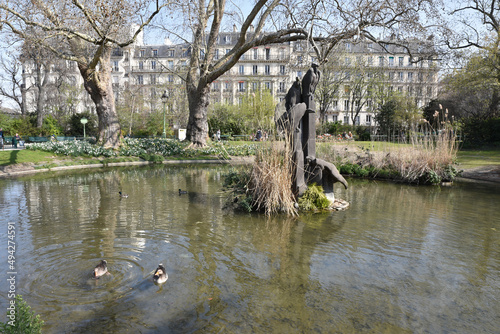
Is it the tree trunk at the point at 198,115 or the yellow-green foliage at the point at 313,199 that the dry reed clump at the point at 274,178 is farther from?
the tree trunk at the point at 198,115

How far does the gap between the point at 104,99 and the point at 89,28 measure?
15.4ft

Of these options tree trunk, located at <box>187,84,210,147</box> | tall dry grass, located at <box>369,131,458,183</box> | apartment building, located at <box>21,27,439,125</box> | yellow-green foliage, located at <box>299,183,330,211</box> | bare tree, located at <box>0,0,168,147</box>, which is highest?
apartment building, located at <box>21,27,439,125</box>

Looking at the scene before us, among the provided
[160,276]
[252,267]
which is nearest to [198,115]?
[252,267]

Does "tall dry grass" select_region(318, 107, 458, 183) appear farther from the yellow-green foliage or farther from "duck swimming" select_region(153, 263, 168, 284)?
"duck swimming" select_region(153, 263, 168, 284)

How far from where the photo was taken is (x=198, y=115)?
2048cm

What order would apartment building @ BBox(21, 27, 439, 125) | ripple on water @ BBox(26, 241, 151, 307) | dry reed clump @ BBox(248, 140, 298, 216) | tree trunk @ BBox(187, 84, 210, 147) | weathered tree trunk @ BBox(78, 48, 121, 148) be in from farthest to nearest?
apartment building @ BBox(21, 27, 439, 125) → tree trunk @ BBox(187, 84, 210, 147) → weathered tree trunk @ BBox(78, 48, 121, 148) → dry reed clump @ BBox(248, 140, 298, 216) → ripple on water @ BBox(26, 241, 151, 307)

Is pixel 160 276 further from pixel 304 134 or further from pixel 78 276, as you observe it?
pixel 304 134

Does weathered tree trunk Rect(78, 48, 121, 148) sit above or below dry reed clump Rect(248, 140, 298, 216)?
above

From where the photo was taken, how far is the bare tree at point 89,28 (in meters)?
12.3

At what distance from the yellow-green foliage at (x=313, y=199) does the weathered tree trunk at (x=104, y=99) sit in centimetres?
1507

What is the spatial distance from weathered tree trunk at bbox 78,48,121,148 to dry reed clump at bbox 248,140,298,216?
14.6m

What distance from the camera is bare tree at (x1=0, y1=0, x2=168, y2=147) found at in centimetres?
1234

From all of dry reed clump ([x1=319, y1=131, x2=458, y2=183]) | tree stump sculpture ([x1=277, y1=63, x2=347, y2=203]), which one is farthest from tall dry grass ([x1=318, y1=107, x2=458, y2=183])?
tree stump sculpture ([x1=277, y1=63, x2=347, y2=203])

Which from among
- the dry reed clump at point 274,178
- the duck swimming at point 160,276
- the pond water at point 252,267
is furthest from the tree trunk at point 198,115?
the duck swimming at point 160,276
